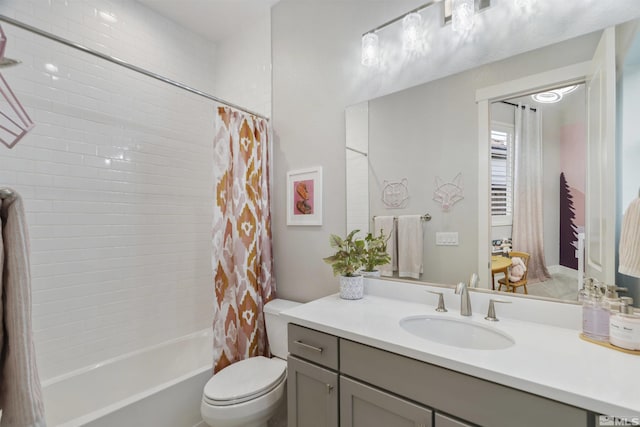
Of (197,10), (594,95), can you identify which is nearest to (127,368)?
(197,10)

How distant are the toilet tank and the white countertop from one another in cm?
57

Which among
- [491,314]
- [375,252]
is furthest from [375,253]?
[491,314]

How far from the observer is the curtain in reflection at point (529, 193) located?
1.25 metres

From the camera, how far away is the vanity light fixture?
140cm

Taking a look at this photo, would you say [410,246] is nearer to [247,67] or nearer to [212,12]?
[247,67]

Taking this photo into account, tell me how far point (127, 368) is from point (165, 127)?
176 cm

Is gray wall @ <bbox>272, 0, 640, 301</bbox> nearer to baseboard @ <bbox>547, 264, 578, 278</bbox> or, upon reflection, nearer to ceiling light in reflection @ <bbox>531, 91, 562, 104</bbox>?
ceiling light in reflection @ <bbox>531, 91, 562, 104</bbox>

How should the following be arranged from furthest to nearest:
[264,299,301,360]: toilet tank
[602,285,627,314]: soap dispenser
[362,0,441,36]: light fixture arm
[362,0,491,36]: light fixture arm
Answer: [264,299,301,360]: toilet tank, [362,0,441,36]: light fixture arm, [362,0,491,36]: light fixture arm, [602,285,627,314]: soap dispenser

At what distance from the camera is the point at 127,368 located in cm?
202

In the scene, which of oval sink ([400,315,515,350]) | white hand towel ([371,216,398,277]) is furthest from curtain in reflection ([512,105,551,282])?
white hand towel ([371,216,398,277])

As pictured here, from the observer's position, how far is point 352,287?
158cm

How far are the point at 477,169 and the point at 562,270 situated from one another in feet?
1.73

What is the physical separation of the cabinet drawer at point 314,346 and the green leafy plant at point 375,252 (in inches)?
20.5

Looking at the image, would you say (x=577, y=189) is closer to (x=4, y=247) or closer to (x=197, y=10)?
(x=4, y=247)
